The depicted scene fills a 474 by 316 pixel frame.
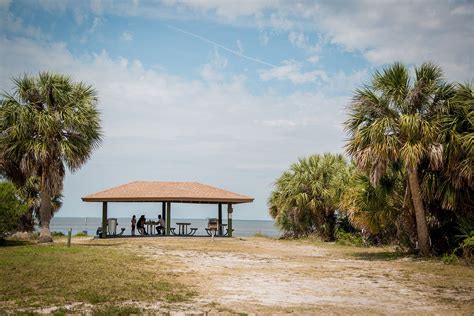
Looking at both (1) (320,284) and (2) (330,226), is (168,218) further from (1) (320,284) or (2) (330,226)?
(1) (320,284)

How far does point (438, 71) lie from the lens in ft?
53.9

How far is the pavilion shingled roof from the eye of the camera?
94.1ft

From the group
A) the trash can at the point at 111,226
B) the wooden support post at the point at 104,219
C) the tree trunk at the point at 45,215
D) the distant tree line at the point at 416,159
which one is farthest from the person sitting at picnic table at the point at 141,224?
the distant tree line at the point at 416,159

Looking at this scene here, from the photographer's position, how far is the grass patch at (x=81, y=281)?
8672 millimetres

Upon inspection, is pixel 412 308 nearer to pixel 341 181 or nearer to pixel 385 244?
pixel 385 244

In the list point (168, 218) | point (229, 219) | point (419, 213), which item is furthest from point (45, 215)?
point (419, 213)

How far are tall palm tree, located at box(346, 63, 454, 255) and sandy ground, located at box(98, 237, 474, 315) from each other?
2679 millimetres

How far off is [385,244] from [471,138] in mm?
10646

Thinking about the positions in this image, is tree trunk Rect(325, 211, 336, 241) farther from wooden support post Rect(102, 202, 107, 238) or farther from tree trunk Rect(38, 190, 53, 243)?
tree trunk Rect(38, 190, 53, 243)

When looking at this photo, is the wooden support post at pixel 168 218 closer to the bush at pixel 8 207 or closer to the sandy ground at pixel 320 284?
the bush at pixel 8 207

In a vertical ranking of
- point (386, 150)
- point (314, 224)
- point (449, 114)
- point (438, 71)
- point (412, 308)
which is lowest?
point (412, 308)

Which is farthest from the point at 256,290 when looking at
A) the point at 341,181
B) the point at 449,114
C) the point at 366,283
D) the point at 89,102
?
the point at 341,181

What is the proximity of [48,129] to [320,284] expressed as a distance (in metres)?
13.6

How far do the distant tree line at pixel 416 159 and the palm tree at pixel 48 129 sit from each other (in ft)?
35.3
